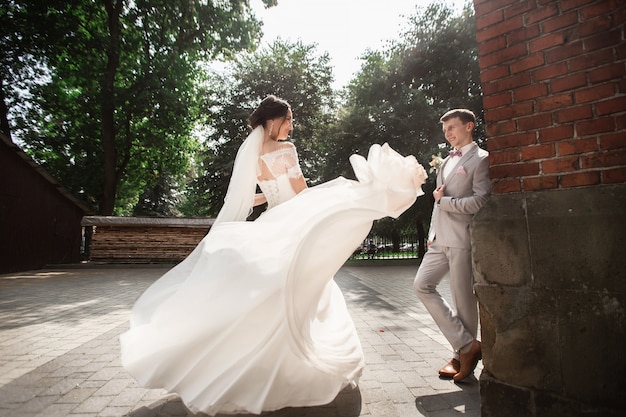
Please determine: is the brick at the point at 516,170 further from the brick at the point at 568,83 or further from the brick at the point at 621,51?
the brick at the point at 621,51

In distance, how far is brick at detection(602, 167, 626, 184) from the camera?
1.99 metres

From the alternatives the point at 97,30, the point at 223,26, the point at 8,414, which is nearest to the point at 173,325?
the point at 8,414

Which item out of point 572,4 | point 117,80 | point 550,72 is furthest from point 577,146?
point 117,80

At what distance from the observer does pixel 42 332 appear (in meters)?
4.80

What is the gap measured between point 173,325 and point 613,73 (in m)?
3.03

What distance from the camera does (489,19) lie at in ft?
8.12

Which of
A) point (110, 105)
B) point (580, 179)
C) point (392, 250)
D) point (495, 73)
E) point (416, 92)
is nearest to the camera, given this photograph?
point (580, 179)

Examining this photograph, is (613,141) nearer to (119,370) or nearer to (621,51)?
(621,51)

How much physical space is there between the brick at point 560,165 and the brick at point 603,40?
0.63 meters

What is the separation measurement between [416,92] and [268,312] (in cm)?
1621

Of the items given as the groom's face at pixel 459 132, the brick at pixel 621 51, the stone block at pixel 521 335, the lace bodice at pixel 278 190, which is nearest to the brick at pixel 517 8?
the brick at pixel 621 51

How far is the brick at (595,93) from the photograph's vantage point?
203 centimetres

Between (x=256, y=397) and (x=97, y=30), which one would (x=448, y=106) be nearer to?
(x=256, y=397)

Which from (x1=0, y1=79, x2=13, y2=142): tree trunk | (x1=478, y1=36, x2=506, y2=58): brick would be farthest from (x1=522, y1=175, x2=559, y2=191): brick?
(x1=0, y1=79, x2=13, y2=142): tree trunk
